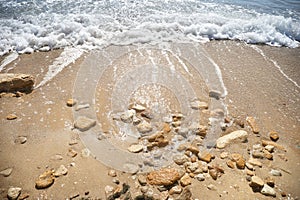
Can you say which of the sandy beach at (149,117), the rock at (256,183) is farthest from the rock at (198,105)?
the rock at (256,183)

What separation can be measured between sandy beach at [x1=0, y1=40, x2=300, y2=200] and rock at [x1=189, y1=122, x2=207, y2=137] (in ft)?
0.27

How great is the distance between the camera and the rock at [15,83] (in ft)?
11.2

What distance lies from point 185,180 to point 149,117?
1.13 meters

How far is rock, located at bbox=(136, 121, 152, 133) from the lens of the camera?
304 cm

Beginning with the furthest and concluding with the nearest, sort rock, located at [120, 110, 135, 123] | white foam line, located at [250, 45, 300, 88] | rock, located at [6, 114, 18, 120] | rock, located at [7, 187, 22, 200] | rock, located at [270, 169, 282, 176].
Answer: white foam line, located at [250, 45, 300, 88] < rock, located at [120, 110, 135, 123] < rock, located at [6, 114, 18, 120] < rock, located at [270, 169, 282, 176] < rock, located at [7, 187, 22, 200]

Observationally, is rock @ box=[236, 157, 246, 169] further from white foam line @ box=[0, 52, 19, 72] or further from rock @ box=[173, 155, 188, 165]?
white foam line @ box=[0, 52, 19, 72]

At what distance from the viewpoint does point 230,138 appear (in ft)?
9.86

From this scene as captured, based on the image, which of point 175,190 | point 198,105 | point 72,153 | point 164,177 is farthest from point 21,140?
point 198,105

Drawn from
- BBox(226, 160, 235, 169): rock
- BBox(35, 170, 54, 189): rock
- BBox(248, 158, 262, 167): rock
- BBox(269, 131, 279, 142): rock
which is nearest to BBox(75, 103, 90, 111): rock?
BBox(35, 170, 54, 189): rock

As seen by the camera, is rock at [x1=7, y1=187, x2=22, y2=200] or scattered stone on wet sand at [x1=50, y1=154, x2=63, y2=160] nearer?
rock at [x1=7, y1=187, x2=22, y2=200]

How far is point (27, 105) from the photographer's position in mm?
3275

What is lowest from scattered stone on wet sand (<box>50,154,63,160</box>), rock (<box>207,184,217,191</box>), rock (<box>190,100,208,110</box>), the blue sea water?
rock (<box>207,184,217,191</box>)

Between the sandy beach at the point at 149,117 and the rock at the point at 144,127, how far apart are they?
64 mm

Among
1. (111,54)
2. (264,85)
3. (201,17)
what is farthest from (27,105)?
(201,17)
